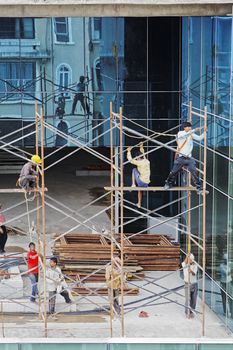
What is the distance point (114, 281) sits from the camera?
22.2 metres

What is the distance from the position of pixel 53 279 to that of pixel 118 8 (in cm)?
677

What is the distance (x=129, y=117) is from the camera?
28812mm

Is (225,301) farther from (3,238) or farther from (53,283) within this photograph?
(3,238)

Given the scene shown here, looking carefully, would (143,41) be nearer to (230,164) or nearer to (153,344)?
(230,164)

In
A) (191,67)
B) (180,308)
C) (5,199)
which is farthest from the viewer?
(5,199)

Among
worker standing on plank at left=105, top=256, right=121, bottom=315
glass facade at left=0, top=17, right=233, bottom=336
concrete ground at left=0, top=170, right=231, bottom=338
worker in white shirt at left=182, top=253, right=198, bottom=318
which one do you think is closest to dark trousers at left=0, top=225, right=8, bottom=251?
concrete ground at left=0, top=170, right=231, bottom=338

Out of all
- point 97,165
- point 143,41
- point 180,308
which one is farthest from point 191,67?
point 97,165

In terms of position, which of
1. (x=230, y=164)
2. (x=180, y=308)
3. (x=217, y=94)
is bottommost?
(x=180, y=308)

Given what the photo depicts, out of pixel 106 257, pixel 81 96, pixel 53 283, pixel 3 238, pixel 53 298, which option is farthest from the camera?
pixel 81 96

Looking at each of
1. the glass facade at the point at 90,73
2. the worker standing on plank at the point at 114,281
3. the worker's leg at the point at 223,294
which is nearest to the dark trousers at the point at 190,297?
the worker's leg at the point at 223,294

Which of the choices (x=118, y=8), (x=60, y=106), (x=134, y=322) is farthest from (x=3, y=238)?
(x=118, y=8)

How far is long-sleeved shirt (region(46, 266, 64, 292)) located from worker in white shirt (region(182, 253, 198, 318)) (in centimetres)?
312

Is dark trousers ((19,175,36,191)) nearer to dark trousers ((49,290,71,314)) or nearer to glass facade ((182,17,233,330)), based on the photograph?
dark trousers ((49,290,71,314))

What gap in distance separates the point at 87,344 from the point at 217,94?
7.02 metres
